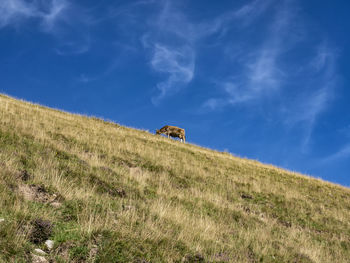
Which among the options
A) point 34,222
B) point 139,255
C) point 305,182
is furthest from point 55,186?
point 305,182

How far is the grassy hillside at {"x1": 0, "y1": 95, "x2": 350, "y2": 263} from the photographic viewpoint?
570 centimetres

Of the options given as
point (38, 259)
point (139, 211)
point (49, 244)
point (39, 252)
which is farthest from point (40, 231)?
point (139, 211)

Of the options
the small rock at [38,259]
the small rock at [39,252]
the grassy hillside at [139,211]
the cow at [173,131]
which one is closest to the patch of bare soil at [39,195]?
the grassy hillside at [139,211]

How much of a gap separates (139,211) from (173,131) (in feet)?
92.5

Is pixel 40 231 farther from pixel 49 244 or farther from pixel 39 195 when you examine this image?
pixel 39 195

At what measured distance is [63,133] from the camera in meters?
17.4

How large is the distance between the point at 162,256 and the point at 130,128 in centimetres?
2705

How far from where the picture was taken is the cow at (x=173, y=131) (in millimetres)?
36281

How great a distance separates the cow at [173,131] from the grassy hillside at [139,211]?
51.4 feet

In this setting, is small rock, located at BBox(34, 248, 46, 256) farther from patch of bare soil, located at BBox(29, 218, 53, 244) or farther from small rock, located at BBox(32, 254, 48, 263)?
patch of bare soil, located at BBox(29, 218, 53, 244)

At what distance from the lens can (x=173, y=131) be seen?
1431 inches

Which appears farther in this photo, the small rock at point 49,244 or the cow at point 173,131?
the cow at point 173,131

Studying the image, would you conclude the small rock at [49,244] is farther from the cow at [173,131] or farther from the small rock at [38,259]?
the cow at [173,131]

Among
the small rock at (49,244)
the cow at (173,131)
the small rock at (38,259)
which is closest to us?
the small rock at (38,259)
